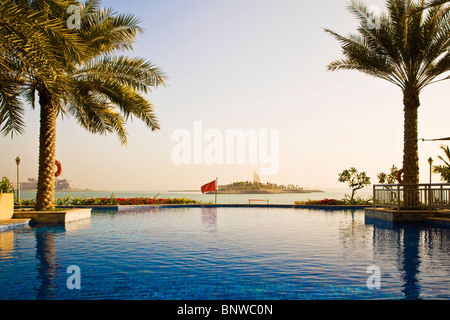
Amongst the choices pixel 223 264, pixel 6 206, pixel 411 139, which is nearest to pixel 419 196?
pixel 411 139

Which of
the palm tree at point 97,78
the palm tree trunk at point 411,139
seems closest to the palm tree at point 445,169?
the palm tree trunk at point 411,139

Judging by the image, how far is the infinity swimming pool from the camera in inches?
229

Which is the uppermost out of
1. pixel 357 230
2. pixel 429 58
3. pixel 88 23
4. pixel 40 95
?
pixel 88 23

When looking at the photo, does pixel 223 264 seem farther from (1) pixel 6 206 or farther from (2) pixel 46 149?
(1) pixel 6 206

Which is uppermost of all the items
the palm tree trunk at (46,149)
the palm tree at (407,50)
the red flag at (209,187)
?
the palm tree at (407,50)

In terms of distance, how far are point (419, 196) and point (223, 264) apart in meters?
12.0

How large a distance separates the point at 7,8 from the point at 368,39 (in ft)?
47.7

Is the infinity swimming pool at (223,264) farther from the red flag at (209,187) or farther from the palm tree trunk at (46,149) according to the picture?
the red flag at (209,187)

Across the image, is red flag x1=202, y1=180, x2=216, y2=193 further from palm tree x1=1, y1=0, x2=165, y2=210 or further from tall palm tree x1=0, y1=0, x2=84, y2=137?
tall palm tree x1=0, y1=0, x2=84, y2=137

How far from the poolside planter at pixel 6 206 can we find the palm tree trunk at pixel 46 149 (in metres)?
0.99

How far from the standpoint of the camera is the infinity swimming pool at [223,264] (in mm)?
5824
